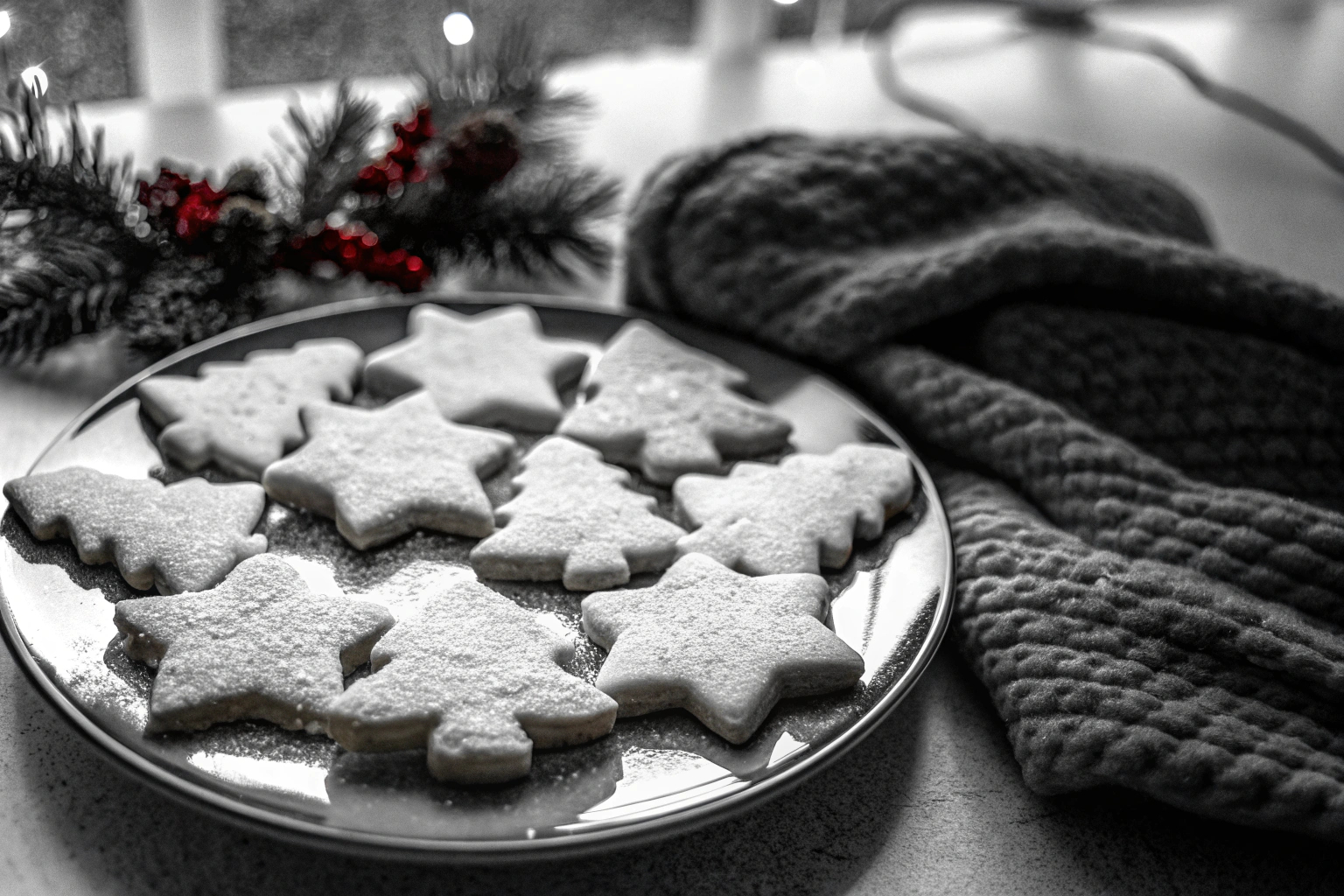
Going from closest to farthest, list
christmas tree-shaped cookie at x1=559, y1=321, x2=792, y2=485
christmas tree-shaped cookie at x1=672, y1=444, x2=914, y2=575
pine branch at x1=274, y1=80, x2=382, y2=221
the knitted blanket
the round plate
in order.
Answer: the round plate < the knitted blanket < christmas tree-shaped cookie at x1=672, y1=444, x2=914, y2=575 < christmas tree-shaped cookie at x1=559, y1=321, x2=792, y2=485 < pine branch at x1=274, y1=80, x2=382, y2=221

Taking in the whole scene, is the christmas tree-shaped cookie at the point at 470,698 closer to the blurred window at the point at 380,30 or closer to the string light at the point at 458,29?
the string light at the point at 458,29

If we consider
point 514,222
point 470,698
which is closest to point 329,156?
point 514,222

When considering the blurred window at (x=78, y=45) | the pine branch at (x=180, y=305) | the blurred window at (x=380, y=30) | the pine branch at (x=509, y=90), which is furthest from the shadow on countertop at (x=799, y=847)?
the blurred window at (x=380, y=30)

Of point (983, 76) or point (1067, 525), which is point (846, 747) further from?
point (983, 76)

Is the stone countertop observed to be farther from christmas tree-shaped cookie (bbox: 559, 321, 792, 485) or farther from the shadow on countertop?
christmas tree-shaped cookie (bbox: 559, 321, 792, 485)

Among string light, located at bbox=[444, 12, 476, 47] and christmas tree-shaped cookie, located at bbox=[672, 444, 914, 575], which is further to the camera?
string light, located at bbox=[444, 12, 476, 47]

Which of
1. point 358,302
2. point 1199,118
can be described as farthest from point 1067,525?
point 1199,118

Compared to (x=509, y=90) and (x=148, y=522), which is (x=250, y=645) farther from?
(x=509, y=90)

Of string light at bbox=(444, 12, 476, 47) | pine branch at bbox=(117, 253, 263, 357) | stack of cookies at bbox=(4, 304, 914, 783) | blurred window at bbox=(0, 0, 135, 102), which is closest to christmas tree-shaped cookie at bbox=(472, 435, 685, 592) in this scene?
stack of cookies at bbox=(4, 304, 914, 783)
